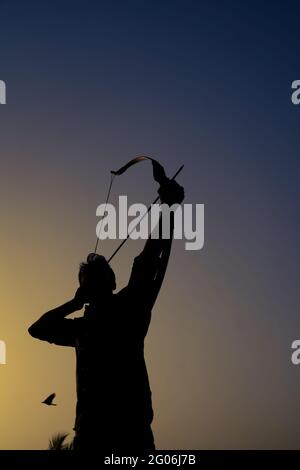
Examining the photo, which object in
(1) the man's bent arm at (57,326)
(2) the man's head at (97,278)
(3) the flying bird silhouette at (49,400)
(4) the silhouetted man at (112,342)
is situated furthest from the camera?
(3) the flying bird silhouette at (49,400)

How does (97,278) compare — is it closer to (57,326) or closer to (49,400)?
(57,326)

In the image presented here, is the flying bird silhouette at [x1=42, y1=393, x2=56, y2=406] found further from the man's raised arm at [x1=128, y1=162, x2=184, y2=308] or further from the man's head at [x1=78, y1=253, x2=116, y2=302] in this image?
the man's raised arm at [x1=128, y1=162, x2=184, y2=308]

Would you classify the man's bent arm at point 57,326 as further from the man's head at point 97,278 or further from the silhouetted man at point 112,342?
the man's head at point 97,278

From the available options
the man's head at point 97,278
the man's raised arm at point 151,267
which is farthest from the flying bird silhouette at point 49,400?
the man's raised arm at point 151,267

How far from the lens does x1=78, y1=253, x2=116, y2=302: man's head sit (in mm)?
3434

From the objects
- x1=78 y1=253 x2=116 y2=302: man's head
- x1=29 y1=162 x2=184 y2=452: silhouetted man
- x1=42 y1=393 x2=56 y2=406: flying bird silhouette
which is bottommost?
x1=42 y1=393 x2=56 y2=406: flying bird silhouette

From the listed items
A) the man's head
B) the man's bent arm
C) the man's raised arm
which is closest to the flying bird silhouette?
the man's bent arm

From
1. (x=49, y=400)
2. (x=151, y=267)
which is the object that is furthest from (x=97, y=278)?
(x=49, y=400)

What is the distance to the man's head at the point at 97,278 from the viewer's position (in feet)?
11.3

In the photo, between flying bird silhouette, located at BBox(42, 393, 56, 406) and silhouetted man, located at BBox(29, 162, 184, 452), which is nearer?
silhouetted man, located at BBox(29, 162, 184, 452)

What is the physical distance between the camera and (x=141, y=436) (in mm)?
3006

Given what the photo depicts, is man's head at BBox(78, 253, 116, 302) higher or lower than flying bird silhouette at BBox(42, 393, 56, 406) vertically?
higher
